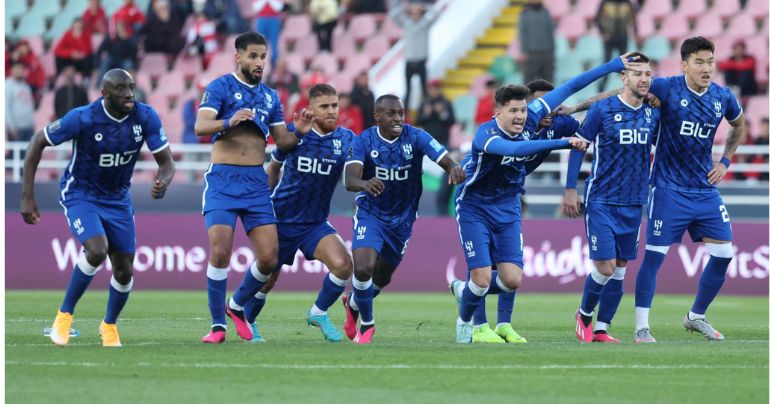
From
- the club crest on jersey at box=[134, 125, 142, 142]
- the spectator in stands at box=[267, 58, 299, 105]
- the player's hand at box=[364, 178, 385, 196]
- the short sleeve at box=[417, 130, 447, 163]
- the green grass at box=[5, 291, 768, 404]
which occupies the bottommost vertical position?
the green grass at box=[5, 291, 768, 404]

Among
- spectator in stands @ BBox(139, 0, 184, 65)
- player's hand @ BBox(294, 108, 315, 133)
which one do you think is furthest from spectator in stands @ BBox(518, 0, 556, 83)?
player's hand @ BBox(294, 108, 315, 133)

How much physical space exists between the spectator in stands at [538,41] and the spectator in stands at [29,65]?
8835 millimetres

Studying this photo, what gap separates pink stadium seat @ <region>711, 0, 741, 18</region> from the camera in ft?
86.8

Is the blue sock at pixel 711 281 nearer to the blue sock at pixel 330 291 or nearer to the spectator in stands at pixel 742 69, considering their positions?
the blue sock at pixel 330 291

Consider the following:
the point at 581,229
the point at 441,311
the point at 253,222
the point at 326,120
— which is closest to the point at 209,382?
the point at 253,222

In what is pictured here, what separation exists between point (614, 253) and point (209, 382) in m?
4.46

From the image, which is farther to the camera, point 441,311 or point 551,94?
point 441,311

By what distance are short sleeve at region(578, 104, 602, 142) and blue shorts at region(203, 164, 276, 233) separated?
105 inches

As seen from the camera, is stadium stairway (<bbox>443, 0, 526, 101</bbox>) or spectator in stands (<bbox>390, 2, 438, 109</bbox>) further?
stadium stairway (<bbox>443, 0, 526, 101</bbox>)

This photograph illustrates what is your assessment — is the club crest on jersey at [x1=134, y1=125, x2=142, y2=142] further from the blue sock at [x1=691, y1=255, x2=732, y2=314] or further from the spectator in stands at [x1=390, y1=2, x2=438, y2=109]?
the spectator in stands at [x1=390, y1=2, x2=438, y2=109]

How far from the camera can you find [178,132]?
26453 millimetres

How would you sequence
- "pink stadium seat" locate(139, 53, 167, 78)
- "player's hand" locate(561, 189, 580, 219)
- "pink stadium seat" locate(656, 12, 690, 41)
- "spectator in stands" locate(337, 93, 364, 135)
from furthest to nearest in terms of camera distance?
"pink stadium seat" locate(139, 53, 167, 78) → "pink stadium seat" locate(656, 12, 690, 41) → "spectator in stands" locate(337, 93, 364, 135) → "player's hand" locate(561, 189, 580, 219)

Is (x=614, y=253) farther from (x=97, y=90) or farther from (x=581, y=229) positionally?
(x=97, y=90)

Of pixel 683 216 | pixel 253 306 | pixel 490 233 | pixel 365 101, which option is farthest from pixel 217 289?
pixel 365 101
